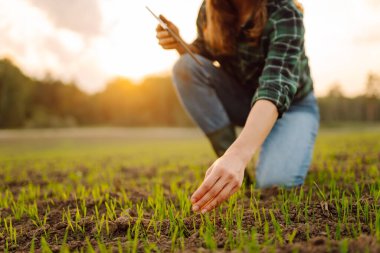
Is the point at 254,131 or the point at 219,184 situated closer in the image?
the point at 219,184

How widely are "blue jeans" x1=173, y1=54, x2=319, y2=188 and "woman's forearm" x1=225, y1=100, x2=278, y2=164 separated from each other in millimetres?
1006

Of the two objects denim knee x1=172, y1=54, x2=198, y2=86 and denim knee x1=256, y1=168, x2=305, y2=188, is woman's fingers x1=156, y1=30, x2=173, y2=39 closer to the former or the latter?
denim knee x1=172, y1=54, x2=198, y2=86

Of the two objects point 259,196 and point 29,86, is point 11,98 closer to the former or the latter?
point 29,86

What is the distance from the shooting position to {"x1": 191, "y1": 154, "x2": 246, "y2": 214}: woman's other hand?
1.48 m

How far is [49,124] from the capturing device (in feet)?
121

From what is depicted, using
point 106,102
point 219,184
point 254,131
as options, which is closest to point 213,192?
point 219,184

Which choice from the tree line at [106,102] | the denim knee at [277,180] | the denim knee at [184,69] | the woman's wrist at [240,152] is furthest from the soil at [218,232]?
the tree line at [106,102]

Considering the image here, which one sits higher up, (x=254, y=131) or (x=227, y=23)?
(x=227, y=23)

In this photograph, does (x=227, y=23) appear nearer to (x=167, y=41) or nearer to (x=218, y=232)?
(x=167, y=41)

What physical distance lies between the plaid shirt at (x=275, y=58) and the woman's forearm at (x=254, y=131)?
0.07 metres

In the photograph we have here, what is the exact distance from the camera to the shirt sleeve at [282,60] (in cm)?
192

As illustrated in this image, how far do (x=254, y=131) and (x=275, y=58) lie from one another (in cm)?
68

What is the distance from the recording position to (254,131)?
1.70 m

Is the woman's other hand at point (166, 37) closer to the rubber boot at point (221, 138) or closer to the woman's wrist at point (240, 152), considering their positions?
the rubber boot at point (221, 138)
